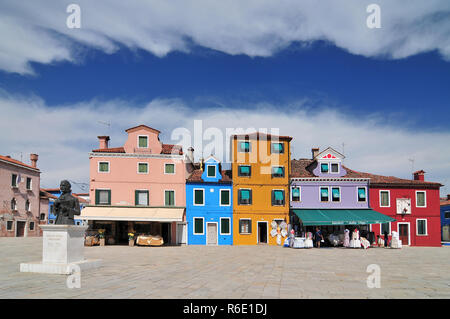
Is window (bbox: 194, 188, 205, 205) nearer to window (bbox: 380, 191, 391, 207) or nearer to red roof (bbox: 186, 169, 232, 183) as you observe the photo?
red roof (bbox: 186, 169, 232, 183)

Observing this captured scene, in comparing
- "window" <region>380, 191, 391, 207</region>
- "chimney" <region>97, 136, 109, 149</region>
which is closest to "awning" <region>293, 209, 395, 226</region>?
"window" <region>380, 191, 391, 207</region>

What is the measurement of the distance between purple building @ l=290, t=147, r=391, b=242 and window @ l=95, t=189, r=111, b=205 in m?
16.4

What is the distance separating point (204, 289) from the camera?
10.4 m

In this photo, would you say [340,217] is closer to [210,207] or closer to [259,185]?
[259,185]

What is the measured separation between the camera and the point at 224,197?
36.2 meters

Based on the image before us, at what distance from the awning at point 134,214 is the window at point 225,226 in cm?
382

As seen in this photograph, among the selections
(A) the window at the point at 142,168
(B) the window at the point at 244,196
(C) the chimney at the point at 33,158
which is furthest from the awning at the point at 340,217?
(C) the chimney at the point at 33,158

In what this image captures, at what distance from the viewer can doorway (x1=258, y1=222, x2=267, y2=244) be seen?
1432 inches

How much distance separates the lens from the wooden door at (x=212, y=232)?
1405 inches

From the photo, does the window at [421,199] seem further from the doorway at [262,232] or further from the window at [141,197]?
the window at [141,197]
